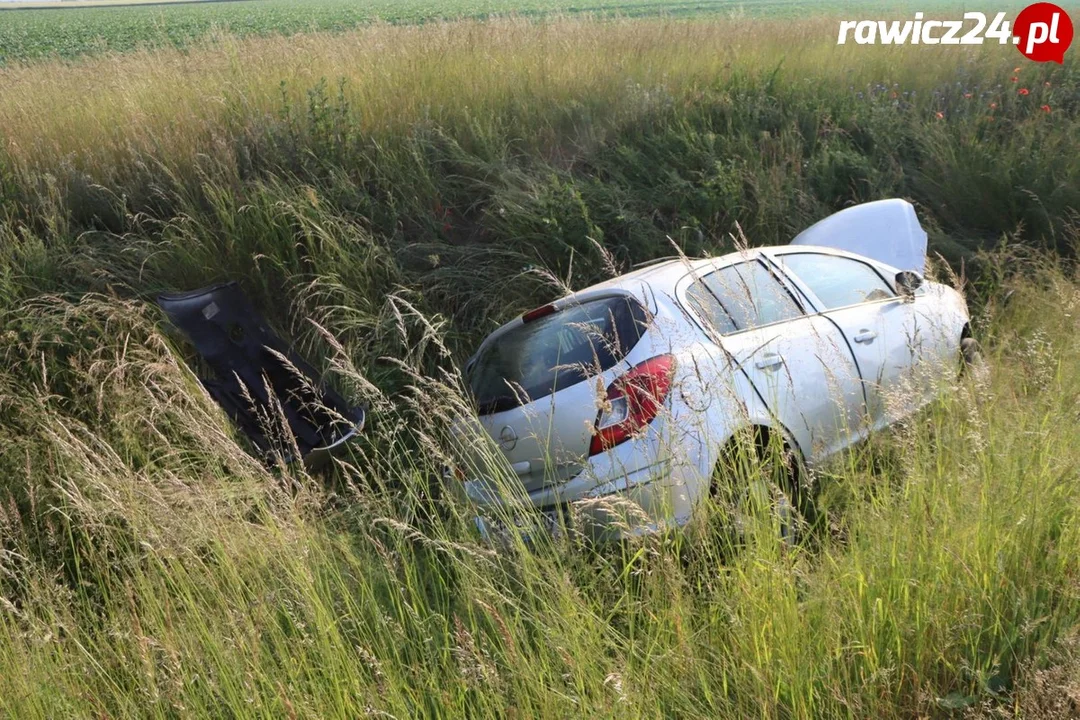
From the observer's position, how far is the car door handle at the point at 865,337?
548 centimetres

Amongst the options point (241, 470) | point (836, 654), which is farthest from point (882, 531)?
point (241, 470)

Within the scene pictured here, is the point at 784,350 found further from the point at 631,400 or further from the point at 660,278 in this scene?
the point at 631,400

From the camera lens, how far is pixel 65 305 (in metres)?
6.86

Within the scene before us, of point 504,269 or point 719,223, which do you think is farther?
point 719,223

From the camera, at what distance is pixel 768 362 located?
4770mm

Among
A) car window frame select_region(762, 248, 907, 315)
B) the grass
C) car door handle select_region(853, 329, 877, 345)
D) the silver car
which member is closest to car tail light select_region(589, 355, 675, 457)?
the silver car

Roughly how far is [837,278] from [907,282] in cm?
45

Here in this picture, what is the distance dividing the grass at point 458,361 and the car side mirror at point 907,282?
573mm

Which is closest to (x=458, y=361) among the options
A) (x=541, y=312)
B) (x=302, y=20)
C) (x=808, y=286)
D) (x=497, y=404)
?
(x=541, y=312)

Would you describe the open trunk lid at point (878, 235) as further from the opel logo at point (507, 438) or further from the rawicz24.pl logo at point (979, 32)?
the rawicz24.pl logo at point (979, 32)

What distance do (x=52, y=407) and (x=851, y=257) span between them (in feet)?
17.3

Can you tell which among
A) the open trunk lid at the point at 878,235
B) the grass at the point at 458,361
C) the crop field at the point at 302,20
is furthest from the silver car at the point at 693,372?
the crop field at the point at 302,20

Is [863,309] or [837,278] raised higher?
[837,278]

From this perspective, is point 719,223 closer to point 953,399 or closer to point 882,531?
point 953,399
